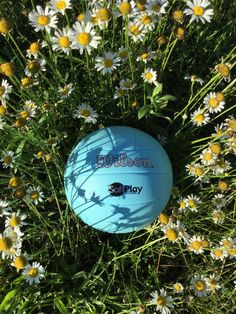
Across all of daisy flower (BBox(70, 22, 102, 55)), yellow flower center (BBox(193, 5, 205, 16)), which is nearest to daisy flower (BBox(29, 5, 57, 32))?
daisy flower (BBox(70, 22, 102, 55))

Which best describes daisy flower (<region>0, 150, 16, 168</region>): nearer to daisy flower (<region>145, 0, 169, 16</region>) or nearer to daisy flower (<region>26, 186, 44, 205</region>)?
daisy flower (<region>26, 186, 44, 205</region>)

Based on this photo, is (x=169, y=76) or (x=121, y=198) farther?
(x=169, y=76)

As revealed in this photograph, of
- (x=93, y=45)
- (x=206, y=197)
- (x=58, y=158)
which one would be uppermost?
(x=93, y=45)

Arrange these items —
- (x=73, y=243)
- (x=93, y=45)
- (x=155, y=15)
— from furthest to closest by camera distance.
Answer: (x=73, y=243)
(x=155, y=15)
(x=93, y=45)

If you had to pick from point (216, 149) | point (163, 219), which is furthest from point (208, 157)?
point (163, 219)

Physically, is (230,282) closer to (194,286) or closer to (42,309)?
(194,286)

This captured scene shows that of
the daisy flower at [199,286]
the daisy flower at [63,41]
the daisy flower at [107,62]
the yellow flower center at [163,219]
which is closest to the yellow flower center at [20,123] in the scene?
the daisy flower at [63,41]

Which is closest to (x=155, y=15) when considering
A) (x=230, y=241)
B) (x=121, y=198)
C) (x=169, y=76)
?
(x=169, y=76)

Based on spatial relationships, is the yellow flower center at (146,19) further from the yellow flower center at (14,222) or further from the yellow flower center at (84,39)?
the yellow flower center at (14,222)
